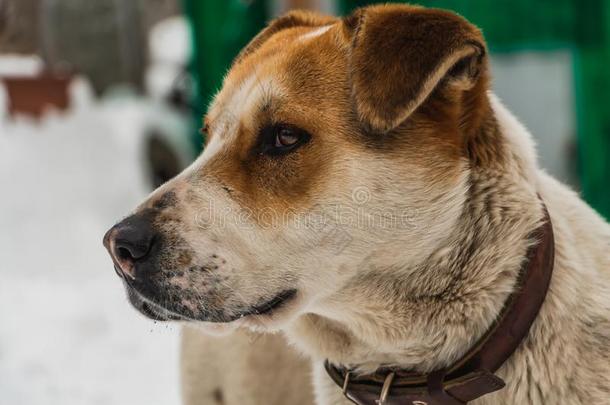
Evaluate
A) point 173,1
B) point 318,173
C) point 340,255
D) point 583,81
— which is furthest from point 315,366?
point 173,1

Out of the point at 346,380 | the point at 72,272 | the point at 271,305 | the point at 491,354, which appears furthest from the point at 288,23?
the point at 72,272

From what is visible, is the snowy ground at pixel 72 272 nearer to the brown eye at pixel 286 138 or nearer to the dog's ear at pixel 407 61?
the brown eye at pixel 286 138

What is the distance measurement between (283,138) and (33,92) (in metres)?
7.28

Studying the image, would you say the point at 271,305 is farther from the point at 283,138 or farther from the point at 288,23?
the point at 288,23

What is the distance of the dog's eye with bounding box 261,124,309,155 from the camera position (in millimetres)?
2305

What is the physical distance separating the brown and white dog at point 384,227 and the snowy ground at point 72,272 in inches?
22.7

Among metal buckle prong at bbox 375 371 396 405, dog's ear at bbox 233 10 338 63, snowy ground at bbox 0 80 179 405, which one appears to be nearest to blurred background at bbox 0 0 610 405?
snowy ground at bbox 0 80 179 405

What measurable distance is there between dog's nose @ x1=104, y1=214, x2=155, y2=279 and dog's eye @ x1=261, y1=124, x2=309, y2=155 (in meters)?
0.41

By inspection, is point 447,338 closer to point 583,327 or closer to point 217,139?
point 583,327

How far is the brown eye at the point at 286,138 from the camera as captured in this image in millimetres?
2307

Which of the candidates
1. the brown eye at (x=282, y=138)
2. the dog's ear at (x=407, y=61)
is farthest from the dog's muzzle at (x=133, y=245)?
the dog's ear at (x=407, y=61)

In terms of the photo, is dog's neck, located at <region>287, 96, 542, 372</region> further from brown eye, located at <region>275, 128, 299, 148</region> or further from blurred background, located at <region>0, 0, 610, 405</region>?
blurred background, located at <region>0, 0, 610, 405</region>

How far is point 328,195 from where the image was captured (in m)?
2.25

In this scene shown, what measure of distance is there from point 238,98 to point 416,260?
745mm
